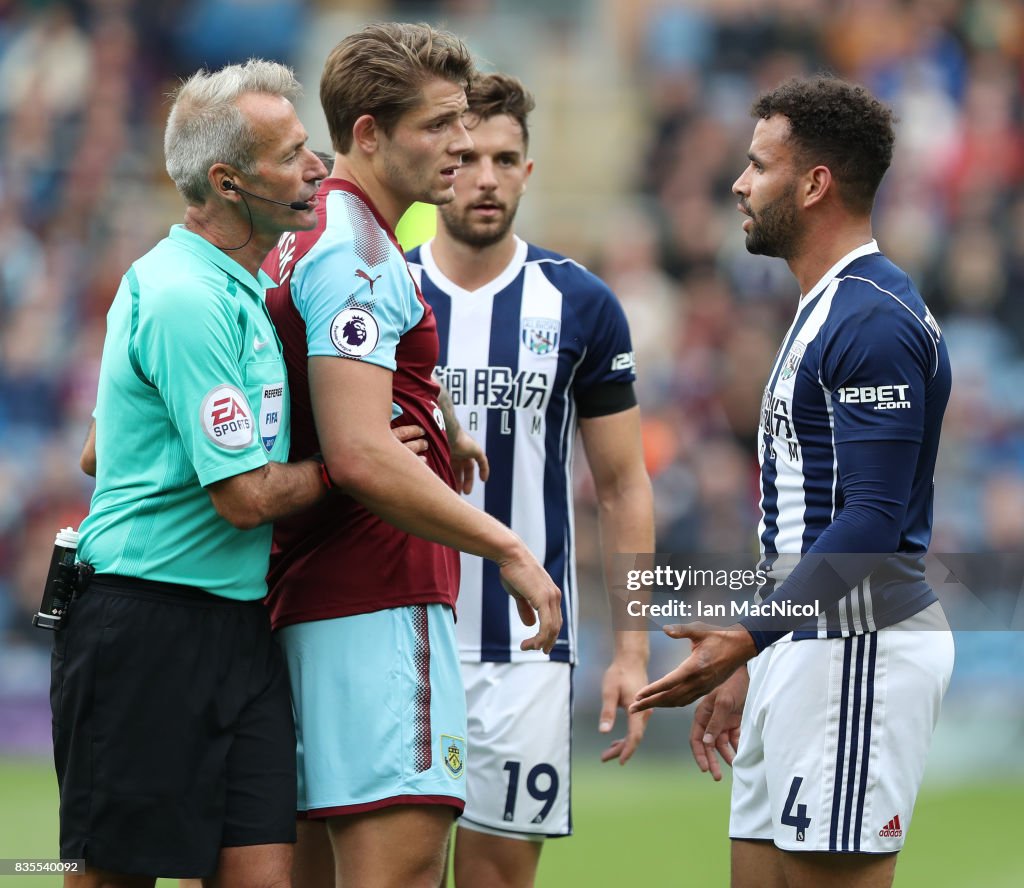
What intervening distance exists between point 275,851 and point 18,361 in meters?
9.30

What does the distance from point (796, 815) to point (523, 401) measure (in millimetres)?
1656

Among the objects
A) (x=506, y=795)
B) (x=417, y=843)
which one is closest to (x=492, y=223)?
(x=506, y=795)

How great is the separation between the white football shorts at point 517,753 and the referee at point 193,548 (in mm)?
1370

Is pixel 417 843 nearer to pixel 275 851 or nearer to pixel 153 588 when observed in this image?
pixel 275 851

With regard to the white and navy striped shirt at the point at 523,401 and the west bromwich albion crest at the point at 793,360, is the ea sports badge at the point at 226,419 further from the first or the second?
the white and navy striped shirt at the point at 523,401

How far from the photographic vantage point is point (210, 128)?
354cm

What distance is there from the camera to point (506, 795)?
189 inches

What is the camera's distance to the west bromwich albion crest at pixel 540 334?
499cm

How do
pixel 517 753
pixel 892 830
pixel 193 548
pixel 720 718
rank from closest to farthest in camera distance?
pixel 193 548, pixel 892 830, pixel 720 718, pixel 517 753

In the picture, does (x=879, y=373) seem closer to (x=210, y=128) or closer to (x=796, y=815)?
(x=796, y=815)

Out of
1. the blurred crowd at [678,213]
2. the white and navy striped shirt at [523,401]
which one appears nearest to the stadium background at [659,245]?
the blurred crowd at [678,213]

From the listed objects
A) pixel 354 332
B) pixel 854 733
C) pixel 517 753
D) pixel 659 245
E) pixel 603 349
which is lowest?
pixel 517 753

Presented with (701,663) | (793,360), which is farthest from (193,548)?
(793,360)

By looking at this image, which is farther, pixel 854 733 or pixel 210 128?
pixel 854 733
